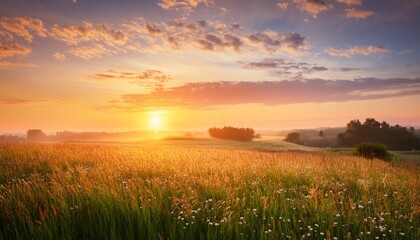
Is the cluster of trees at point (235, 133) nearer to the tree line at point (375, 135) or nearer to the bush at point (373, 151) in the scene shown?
the tree line at point (375, 135)

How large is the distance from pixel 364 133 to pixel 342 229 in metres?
93.3

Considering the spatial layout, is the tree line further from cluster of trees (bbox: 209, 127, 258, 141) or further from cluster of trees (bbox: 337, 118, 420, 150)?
cluster of trees (bbox: 209, 127, 258, 141)

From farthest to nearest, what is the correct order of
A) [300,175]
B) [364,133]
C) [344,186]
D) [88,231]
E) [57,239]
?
[364,133], [300,175], [344,186], [88,231], [57,239]

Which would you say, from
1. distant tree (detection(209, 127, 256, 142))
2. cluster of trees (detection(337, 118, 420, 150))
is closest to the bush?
cluster of trees (detection(337, 118, 420, 150))

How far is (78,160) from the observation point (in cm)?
1327

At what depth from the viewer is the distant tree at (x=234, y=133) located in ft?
313

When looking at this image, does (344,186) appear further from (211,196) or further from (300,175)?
(211,196)

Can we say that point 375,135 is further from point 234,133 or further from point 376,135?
point 234,133

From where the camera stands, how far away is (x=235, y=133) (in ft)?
319

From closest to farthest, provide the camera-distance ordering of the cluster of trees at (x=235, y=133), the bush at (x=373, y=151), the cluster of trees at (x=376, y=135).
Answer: the bush at (x=373, y=151)
the cluster of trees at (x=376, y=135)
the cluster of trees at (x=235, y=133)

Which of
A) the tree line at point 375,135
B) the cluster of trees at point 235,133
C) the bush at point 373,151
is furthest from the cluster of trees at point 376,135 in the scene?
the bush at point 373,151

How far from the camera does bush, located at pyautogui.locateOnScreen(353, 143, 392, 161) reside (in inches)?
1161

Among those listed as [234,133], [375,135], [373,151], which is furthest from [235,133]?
[373,151]

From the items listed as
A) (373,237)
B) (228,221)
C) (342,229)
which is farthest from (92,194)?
(373,237)
